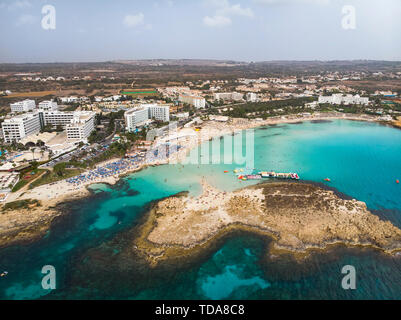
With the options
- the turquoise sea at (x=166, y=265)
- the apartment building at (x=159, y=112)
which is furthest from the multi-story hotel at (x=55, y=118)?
the turquoise sea at (x=166, y=265)

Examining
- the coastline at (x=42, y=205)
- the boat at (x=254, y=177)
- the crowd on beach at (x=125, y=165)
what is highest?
the crowd on beach at (x=125, y=165)

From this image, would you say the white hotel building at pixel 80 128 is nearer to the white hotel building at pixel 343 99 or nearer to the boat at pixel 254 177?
the boat at pixel 254 177

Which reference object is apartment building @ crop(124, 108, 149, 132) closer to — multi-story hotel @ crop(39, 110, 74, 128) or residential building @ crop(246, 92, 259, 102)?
multi-story hotel @ crop(39, 110, 74, 128)

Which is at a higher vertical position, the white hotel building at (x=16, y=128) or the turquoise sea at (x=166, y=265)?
the white hotel building at (x=16, y=128)

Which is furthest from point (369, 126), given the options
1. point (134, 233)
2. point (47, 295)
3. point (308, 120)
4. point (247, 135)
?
point (47, 295)

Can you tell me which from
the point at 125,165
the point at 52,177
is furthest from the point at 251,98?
the point at 52,177

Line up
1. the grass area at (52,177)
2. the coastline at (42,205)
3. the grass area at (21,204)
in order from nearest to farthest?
the coastline at (42,205) → the grass area at (21,204) → the grass area at (52,177)
